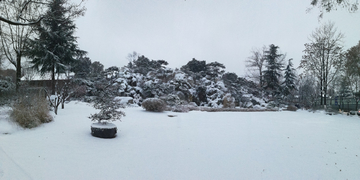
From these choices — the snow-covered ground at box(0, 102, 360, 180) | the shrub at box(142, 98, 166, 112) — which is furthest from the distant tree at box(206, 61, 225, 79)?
the snow-covered ground at box(0, 102, 360, 180)

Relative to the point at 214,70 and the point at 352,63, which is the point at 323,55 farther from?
the point at 214,70

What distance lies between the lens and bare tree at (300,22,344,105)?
14969mm

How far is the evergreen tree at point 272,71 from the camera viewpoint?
22484 mm

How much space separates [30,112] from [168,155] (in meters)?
4.83

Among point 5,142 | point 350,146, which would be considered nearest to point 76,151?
point 5,142

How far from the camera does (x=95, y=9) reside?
681 centimetres

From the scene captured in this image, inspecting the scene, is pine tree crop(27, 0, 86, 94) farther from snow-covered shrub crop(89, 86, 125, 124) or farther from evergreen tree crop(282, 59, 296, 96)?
evergreen tree crop(282, 59, 296, 96)

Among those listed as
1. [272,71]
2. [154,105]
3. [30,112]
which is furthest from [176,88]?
[272,71]

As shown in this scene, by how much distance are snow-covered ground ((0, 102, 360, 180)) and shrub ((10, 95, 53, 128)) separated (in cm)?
24

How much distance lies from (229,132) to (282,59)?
74.6 feet

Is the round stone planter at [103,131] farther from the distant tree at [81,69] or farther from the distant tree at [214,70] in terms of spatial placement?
the distant tree at [214,70]

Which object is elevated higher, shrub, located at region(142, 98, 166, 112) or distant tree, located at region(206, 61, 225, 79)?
distant tree, located at region(206, 61, 225, 79)

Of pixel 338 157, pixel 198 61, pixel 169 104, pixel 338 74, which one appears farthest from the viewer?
pixel 198 61

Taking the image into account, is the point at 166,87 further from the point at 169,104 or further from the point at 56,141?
the point at 56,141
